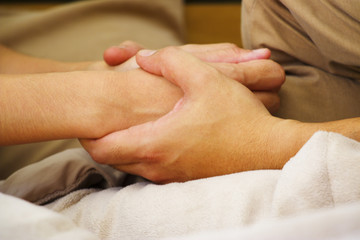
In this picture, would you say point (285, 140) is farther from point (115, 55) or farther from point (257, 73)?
point (115, 55)

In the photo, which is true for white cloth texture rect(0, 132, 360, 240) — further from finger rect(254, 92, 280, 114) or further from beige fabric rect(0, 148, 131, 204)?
finger rect(254, 92, 280, 114)

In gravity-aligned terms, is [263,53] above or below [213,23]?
above


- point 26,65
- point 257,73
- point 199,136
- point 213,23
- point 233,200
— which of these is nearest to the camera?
point 233,200

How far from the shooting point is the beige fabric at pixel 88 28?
3.47 feet

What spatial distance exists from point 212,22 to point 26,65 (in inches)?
33.6

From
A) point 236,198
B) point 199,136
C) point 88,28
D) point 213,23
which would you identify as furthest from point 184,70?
point 213,23

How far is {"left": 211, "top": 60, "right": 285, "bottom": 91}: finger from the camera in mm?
655

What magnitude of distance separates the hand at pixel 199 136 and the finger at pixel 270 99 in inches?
2.8

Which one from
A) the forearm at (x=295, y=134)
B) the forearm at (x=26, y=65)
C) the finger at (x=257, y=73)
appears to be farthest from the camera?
the forearm at (x=26, y=65)

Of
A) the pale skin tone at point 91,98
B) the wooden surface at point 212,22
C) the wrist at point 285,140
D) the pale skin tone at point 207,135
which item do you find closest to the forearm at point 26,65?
the pale skin tone at point 91,98

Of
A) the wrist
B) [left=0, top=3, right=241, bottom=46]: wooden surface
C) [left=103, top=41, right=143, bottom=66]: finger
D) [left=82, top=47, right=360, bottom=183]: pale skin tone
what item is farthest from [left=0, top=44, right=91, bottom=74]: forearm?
[left=0, top=3, right=241, bottom=46]: wooden surface

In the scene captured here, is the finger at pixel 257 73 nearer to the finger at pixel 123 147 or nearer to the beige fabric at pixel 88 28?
the finger at pixel 123 147

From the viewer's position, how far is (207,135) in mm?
558

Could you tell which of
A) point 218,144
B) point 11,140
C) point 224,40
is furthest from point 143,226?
point 224,40
